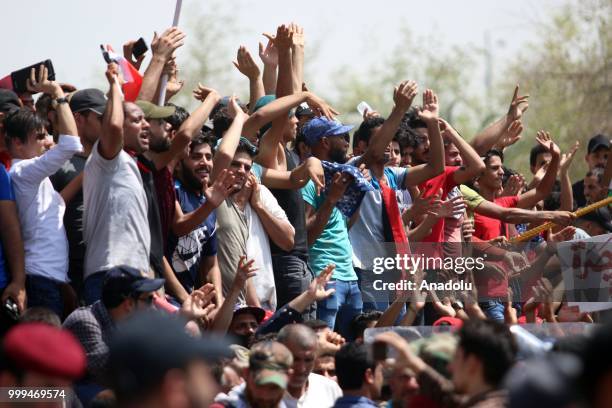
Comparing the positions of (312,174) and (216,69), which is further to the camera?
(216,69)

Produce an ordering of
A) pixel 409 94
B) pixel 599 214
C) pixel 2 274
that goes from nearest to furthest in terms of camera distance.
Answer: pixel 2 274 < pixel 409 94 < pixel 599 214

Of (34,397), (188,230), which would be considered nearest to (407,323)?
(188,230)

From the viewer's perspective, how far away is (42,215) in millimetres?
8250

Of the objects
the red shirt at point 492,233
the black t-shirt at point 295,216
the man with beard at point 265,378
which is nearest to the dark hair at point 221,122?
the black t-shirt at point 295,216

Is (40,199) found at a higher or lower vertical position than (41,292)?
higher

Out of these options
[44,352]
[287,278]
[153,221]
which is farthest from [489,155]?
[44,352]

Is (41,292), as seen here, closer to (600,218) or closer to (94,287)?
(94,287)

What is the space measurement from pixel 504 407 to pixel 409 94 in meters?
5.56

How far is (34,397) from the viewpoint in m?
4.58

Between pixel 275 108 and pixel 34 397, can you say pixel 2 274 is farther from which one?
pixel 34 397

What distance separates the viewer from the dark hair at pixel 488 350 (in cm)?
582

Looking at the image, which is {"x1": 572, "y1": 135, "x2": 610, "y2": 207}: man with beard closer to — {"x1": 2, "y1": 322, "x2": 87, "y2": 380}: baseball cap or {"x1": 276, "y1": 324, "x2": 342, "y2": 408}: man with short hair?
{"x1": 276, "y1": 324, "x2": 342, "y2": 408}: man with short hair

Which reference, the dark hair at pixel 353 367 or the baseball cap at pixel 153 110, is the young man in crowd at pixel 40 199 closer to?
the baseball cap at pixel 153 110

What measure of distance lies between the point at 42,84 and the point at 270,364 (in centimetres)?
268
